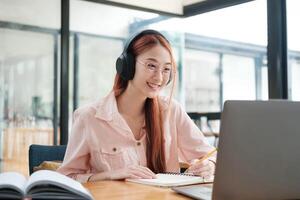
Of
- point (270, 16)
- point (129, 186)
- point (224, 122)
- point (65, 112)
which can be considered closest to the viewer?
point (224, 122)

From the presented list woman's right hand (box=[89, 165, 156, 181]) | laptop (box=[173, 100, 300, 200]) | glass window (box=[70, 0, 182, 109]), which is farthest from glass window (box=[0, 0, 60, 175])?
laptop (box=[173, 100, 300, 200])

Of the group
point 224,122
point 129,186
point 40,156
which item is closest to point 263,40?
point 40,156

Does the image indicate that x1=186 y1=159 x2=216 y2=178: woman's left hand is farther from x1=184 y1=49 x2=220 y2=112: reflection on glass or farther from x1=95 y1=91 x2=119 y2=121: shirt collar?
x1=184 y1=49 x2=220 y2=112: reflection on glass

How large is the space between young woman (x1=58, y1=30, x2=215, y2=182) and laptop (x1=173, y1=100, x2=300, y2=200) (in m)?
0.67

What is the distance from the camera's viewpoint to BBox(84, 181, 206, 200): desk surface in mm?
1113

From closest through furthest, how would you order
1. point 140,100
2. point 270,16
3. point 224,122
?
point 224,122
point 140,100
point 270,16

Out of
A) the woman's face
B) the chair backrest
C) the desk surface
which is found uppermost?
the woman's face

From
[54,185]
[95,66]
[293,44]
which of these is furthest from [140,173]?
[95,66]

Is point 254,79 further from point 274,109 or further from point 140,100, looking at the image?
point 274,109

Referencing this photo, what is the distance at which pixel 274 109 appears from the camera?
0.87m

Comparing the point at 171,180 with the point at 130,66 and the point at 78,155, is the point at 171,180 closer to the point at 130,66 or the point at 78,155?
the point at 78,155

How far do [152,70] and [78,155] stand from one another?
480 millimetres

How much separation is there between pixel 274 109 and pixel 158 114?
92 cm

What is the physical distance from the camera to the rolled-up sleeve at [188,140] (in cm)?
179
